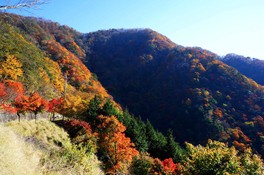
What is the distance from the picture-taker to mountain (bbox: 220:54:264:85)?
418 feet

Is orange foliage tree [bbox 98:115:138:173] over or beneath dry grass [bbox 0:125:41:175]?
beneath

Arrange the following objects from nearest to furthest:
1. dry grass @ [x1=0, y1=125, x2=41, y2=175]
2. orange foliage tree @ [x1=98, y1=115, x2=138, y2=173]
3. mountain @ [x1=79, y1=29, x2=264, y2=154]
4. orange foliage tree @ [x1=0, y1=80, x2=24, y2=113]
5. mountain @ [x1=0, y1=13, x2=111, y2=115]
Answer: dry grass @ [x1=0, y1=125, x2=41, y2=175], orange foliage tree @ [x1=98, y1=115, x2=138, y2=173], orange foliage tree @ [x1=0, y1=80, x2=24, y2=113], mountain @ [x1=0, y1=13, x2=111, y2=115], mountain @ [x1=79, y1=29, x2=264, y2=154]

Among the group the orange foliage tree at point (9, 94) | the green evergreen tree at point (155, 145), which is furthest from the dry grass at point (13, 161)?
the green evergreen tree at point (155, 145)

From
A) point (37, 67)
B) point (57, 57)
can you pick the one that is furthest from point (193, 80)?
point (37, 67)

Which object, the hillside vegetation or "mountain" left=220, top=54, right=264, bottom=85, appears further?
"mountain" left=220, top=54, right=264, bottom=85

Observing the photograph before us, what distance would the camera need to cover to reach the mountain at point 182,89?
81.9m

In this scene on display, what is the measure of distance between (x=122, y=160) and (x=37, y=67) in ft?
146

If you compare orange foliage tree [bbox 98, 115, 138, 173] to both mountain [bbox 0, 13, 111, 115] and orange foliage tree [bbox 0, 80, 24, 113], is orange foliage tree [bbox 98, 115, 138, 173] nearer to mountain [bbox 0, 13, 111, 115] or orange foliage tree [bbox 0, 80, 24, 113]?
mountain [bbox 0, 13, 111, 115]

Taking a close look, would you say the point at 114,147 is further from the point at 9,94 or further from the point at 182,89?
the point at 182,89

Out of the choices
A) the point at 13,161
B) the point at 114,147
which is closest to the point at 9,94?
the point at 114,147

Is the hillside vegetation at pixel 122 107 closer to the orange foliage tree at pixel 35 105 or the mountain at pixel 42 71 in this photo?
the orange foliage tree at pixel 35 105

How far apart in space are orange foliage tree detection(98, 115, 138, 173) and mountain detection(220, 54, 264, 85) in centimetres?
10447

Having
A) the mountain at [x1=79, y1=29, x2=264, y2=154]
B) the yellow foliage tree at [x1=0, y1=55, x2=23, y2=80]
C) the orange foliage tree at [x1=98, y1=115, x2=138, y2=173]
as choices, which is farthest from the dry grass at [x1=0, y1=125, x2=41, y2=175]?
the mountain at [x1=79, y1=29, x2=264, y2=154]

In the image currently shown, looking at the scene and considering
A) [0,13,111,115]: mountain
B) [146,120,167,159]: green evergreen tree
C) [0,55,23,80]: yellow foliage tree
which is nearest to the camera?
[146,120,167,159]: green evergreen tree
